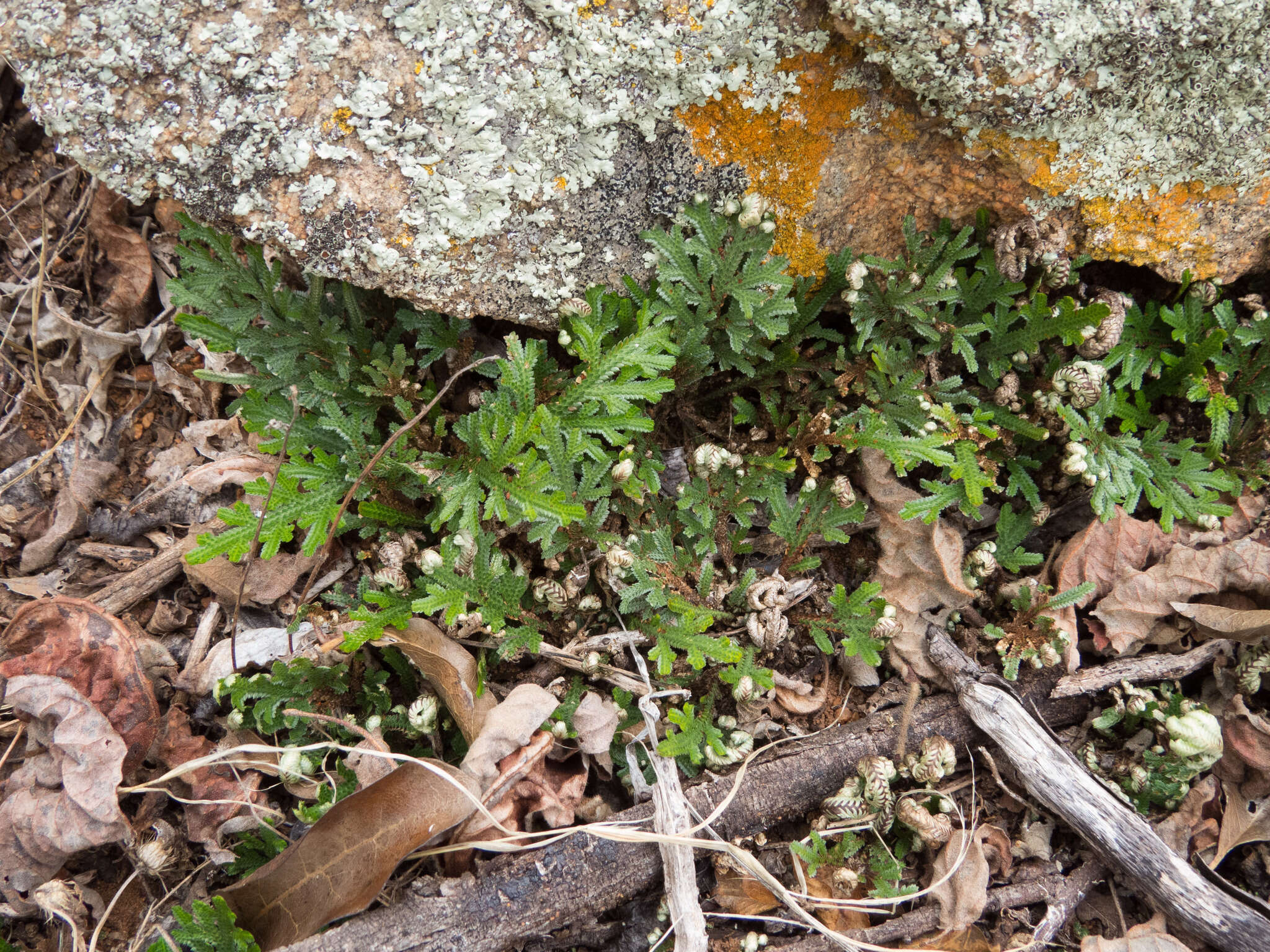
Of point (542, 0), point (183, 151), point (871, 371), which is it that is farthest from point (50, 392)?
point (871, 371)

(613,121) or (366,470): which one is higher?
(613,121)

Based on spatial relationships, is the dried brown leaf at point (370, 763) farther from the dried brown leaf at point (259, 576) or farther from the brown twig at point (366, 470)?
the dried brown leaf at point (259, 576)

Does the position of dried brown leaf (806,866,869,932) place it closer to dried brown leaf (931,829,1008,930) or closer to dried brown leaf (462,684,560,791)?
dried brown leaf (931,829,1008,930)

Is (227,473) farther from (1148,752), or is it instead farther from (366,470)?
(1148,752)

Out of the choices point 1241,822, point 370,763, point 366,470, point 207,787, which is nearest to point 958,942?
point 1241,822

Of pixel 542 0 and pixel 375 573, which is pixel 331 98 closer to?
pixel 542 0

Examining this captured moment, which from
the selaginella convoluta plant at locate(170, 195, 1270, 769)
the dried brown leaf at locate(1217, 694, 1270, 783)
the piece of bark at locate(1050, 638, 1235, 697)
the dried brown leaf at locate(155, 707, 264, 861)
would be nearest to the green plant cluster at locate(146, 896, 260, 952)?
the dried brown leaf at locate(155, 707, 264, 861)
